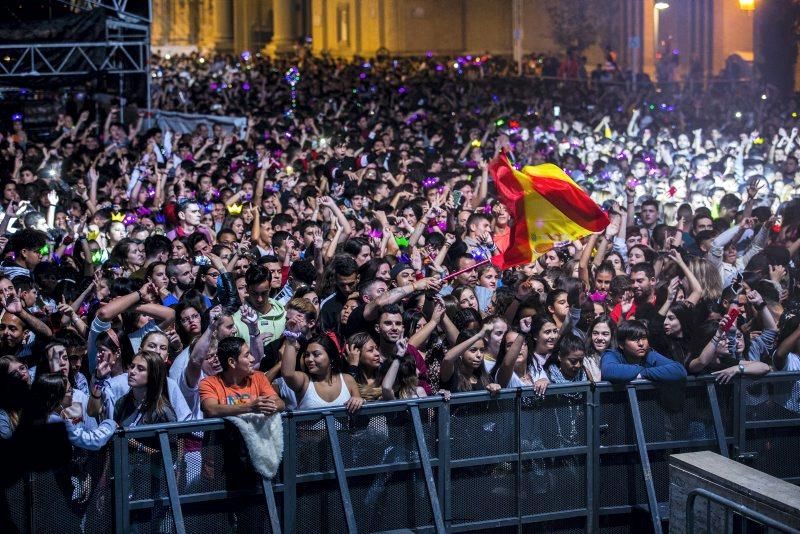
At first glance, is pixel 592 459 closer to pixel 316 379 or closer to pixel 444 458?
pixel 444 458

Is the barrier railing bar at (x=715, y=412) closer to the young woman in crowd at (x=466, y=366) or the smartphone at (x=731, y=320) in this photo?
the smartphone at (x=731, y=320)

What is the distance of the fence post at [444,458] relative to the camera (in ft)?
25.5

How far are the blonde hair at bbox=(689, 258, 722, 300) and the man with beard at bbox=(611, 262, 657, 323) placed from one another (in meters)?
0.39

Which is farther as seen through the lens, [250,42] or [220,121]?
[250,42]

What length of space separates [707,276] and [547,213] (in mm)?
1399

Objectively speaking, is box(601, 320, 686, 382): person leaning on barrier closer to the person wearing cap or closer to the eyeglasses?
the person wearing cap

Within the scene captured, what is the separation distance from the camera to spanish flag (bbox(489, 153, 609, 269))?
33.8 ft

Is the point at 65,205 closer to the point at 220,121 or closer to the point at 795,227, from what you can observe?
the point at 795,227

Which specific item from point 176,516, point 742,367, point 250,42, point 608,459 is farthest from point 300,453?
point 250,42

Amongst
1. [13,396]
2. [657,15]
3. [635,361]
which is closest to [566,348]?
[635,361]

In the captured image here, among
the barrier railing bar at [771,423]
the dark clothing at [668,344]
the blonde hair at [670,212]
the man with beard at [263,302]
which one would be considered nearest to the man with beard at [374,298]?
the man with beard at [263,302]

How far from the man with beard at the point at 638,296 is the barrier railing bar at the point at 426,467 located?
281 cm

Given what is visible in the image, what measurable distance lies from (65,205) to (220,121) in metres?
9.54

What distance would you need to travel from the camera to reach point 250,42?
7338 cm
